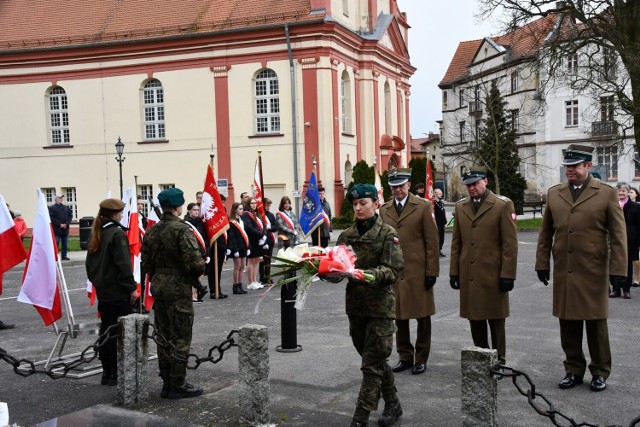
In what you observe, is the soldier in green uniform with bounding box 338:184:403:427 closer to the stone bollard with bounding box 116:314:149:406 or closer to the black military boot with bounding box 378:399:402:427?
the black military boot with bounding box 378:399:402:427

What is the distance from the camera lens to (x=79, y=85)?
38844 millimetres

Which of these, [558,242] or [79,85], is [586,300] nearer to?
[558,242]

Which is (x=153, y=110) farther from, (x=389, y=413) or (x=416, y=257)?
(x=389, y=413)

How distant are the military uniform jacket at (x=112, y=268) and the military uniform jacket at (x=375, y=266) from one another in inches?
114

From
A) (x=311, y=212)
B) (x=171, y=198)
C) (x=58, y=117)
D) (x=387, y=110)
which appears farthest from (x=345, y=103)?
(x=171, y=198)

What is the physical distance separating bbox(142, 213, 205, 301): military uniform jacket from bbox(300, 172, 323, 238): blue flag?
10181 mm

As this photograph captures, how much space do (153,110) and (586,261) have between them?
3415cm

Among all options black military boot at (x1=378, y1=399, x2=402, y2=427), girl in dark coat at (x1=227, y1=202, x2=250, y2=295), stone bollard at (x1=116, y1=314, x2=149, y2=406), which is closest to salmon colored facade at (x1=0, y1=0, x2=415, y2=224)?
girl in dark coat at (x1=227, y1=202, x2=250, y2=295)

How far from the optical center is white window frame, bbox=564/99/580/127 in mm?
56594

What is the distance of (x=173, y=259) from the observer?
7270 millimetres

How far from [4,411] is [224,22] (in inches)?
1302

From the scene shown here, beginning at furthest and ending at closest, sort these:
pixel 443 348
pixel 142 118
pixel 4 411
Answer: pixel 142 118 → pixel 443 348 → pixel 4 411

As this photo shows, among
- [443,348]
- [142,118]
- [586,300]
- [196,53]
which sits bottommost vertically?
[443,348]

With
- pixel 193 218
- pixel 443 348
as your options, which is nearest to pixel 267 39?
pixel 193 218
